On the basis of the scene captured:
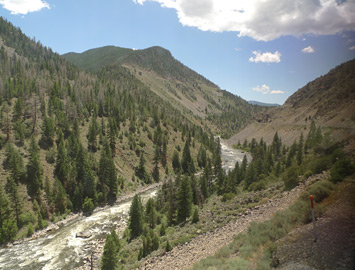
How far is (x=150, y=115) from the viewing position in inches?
4567

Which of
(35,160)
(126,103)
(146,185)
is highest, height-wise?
(126,103)

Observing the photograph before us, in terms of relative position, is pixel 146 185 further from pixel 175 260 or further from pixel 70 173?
pixel 175 260

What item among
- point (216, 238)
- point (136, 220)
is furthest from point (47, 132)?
point (216, 238)

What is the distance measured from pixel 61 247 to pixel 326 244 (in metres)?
38.5

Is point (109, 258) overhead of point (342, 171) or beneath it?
beneath

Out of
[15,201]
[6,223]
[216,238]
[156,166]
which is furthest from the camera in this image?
[156,166]

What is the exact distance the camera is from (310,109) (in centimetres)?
12119

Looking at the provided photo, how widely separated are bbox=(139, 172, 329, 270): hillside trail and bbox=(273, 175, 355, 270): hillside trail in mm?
5022

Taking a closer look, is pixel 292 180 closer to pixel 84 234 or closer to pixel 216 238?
pixel 216 238

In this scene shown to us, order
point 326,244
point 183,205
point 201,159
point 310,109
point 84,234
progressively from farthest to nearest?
point 310,109, point 201,159, point 84,234, point 183,205, point 326,244

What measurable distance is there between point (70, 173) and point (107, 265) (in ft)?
117

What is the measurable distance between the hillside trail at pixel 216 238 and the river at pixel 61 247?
57.4 ft

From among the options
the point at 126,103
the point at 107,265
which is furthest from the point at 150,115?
the point at 107,265

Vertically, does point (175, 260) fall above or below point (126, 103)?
below
